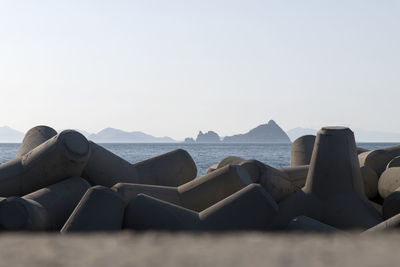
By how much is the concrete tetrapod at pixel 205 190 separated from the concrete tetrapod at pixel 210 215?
0.65 metres

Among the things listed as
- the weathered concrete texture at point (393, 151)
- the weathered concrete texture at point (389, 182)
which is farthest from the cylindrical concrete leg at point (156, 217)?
the weathered concrete texture at point (393, 151)

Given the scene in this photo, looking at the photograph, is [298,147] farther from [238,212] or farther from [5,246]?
[5,246]

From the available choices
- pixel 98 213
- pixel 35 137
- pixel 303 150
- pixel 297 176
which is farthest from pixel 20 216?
pixel 303 150

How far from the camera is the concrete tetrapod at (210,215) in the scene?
358cm

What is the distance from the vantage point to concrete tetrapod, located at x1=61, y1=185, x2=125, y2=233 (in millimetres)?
3434

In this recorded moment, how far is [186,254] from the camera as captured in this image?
34.9 inches

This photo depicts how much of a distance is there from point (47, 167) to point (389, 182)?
326 cm

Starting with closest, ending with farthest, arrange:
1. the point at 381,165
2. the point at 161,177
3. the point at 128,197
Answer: the point at 128,197 < the point at 161,177 < the point at 381,165

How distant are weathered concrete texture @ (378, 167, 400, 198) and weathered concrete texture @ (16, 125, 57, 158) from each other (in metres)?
3.93

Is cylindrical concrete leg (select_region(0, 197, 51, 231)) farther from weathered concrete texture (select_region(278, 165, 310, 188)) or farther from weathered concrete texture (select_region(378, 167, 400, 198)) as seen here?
weathered concrete texture (select_region(378, 167, 400, 198))

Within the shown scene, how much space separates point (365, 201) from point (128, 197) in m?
2.09

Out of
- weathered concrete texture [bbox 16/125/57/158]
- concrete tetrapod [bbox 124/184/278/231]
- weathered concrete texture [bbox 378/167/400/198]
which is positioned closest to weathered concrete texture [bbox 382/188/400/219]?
weathered concrete texture [bbox 378/167/400/198]

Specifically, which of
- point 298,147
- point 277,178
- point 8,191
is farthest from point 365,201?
point 8,191

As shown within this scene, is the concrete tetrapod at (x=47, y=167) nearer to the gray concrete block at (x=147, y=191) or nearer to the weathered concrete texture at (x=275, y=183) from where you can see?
the gray concrete block at (x=147, y=191)
